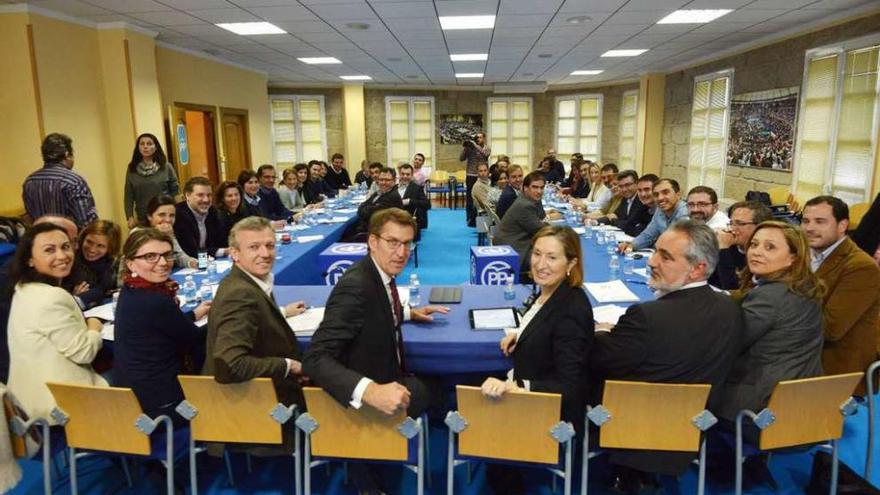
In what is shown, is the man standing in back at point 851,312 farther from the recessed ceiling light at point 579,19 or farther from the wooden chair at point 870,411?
the recessed ceiling light at point 579,19

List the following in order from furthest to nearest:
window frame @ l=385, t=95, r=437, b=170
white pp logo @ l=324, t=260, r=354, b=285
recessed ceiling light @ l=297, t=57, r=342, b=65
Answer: window frame @ l=385, t=95, r=437, b=170 < recessed ceiling light @ l=297, t=57, r=342, b=65 < white pp logo @ l=324, t=260, r=354, b=285

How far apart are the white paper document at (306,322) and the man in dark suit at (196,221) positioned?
1.99 meters

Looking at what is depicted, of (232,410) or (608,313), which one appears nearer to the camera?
(232,410)

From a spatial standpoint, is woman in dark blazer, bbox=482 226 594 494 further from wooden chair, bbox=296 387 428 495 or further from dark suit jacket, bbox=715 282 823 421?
dark suit jacket, bbox=715 282 823 421

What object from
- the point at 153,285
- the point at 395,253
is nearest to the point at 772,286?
the point at 395,253

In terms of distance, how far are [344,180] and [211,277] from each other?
23.9 ft

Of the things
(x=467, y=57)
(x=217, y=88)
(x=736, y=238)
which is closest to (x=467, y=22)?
(x=467, y=57)

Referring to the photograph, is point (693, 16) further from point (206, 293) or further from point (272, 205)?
point (206, 293)

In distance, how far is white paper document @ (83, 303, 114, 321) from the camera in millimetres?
2785

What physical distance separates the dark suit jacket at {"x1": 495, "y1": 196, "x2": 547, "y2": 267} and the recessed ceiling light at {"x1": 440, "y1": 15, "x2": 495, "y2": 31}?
2409 millimetres

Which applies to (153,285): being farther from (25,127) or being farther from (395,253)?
(25,127)

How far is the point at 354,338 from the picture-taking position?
197 centimetres

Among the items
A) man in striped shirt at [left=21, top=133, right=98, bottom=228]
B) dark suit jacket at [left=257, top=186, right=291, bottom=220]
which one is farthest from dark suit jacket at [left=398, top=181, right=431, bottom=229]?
man in striped shirt at [left=21, top=133, right=98, bottom=228]

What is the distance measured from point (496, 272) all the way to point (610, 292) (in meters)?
1.62
